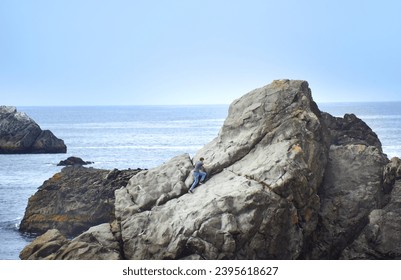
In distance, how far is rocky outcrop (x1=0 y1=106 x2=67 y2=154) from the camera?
3259cm

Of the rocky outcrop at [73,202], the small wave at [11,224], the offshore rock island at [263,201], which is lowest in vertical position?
the small wave at [11,224]

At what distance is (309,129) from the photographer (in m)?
16.2

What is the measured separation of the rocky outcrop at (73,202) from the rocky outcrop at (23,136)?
8.83 metres

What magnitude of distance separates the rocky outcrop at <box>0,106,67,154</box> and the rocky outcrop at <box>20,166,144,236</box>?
29.0 ft

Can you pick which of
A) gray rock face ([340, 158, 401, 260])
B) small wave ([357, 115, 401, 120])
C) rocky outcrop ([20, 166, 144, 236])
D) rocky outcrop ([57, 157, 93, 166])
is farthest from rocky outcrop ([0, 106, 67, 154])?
gray rock face ([340, 158, 401, 260])

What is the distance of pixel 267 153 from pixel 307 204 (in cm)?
121

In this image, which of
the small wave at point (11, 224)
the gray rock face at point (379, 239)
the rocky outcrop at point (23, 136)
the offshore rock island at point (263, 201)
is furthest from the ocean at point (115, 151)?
the gray rock face at point (379, 239)

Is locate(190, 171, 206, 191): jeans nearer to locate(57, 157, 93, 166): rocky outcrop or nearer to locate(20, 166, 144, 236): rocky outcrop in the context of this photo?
locate(20, 166, 144, 236): rocky outcrop

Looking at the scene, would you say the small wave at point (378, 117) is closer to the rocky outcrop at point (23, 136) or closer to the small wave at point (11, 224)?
the rocky outcrop at point (23, 136)

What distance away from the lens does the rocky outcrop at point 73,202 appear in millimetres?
20534

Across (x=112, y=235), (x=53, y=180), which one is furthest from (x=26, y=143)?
(x=112, y=235)

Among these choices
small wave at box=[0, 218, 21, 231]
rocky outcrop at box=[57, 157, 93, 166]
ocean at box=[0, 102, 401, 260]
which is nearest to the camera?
small wave at box=[0, 218, 21, 231]
